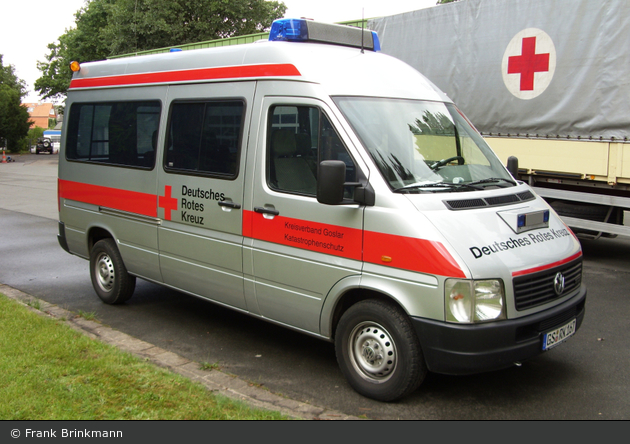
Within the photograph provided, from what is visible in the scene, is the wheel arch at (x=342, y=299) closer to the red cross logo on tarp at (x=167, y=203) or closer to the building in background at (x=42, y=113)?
the red cross logo on tarp at (x=167, y=203)

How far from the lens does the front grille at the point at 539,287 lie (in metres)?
4.01

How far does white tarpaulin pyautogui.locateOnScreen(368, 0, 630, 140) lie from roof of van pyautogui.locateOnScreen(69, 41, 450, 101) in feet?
12.0

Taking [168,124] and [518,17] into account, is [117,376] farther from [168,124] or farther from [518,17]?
[518,17]

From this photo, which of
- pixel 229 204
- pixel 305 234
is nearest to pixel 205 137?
pixel 229 204

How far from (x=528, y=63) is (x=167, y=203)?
18.4 ft

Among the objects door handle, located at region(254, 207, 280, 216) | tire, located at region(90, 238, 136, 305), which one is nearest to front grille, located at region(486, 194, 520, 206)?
door handle, located at region(254, 207, 280, 216)

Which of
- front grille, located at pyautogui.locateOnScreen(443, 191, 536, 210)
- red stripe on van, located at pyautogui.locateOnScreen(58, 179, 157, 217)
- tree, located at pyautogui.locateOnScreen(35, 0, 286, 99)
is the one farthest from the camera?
tree, located at pyautogui.locateOnScreen(35, 0, 286, 99)

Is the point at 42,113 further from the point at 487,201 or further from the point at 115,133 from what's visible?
the point at 487,201

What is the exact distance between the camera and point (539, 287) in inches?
164

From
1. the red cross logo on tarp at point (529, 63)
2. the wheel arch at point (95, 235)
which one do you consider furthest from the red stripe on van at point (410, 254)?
the red cross logo on tarp at point (529, 63)

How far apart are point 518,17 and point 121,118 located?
18.5 ft

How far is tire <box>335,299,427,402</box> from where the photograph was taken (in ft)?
13.4

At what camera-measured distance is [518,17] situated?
8547mm

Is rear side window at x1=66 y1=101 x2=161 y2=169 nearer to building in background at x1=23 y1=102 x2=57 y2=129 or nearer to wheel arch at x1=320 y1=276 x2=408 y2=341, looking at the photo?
wheel arch at x1=320 y1=276 x2=408 y2=341
